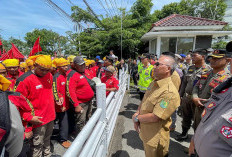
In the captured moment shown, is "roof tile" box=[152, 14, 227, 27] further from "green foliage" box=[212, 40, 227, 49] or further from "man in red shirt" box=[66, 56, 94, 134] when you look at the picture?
"green foliage" box=[212, 40, 227, 49]

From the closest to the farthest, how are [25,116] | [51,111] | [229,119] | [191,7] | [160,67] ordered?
[229,119] → [160,67] → [25,116] → [51,111] → [191,7]

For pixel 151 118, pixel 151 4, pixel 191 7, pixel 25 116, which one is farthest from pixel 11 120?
pixel 191 7

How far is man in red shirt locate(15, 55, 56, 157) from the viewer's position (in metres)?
2.07

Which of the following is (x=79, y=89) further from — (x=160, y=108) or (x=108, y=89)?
(x=160, y=108)

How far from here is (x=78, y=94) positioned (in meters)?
2.98

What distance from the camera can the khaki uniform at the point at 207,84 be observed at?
2145mm

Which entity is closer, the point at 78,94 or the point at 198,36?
the point at 78,94

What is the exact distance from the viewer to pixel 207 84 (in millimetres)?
2342

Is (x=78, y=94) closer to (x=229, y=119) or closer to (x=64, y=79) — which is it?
(x=64, y=79)

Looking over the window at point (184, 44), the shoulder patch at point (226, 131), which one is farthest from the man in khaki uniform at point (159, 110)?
the window at point (184, 44)

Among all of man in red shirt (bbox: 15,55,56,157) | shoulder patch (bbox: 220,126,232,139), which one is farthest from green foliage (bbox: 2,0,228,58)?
shoulder patch (bbox: 220,126,232,139)

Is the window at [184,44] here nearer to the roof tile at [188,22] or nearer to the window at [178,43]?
the window at [178,43]

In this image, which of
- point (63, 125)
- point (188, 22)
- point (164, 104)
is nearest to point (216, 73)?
point (164, 104)

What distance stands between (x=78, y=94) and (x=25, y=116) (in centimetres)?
119
